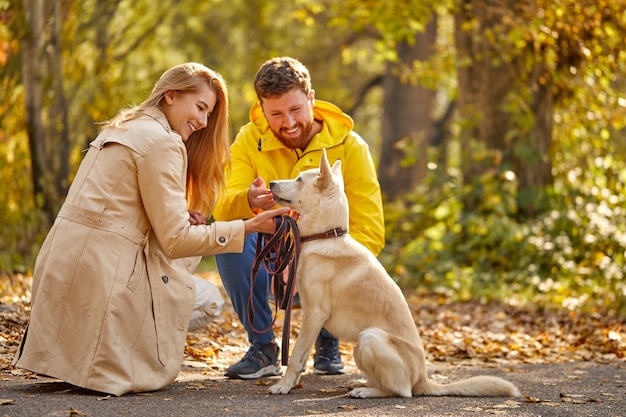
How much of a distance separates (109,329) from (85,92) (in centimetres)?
1018

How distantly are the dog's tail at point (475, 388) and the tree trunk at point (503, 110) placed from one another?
6.72 meters

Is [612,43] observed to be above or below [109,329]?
above

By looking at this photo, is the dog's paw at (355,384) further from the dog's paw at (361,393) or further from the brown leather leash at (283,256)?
the brown leather leash at (283,256)

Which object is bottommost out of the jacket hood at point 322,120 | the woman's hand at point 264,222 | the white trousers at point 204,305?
the white trousers at point 204,305

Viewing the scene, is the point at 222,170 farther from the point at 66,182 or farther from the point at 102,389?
the point at 66,182

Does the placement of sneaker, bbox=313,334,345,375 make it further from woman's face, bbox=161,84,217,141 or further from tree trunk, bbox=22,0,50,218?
tree trunk, bbox=22,0,50,218

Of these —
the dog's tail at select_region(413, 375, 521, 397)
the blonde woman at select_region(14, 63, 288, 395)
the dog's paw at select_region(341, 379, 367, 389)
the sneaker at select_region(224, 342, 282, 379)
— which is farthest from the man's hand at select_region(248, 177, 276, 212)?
the dog's tail at select_region(413, 375, 521, 397)

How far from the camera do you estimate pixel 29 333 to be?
428cm

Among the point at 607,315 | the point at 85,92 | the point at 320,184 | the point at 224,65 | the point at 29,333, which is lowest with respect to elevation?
the point at 607,315

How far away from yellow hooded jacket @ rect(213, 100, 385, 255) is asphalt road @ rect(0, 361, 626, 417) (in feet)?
3.40

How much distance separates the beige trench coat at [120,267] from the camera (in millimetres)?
4219

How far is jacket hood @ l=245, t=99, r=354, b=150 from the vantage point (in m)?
5.55

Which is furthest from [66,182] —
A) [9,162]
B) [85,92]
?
[85,92]

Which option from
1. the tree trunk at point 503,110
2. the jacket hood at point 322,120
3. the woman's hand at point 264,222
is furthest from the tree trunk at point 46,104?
the woman's hand at point 264,222
